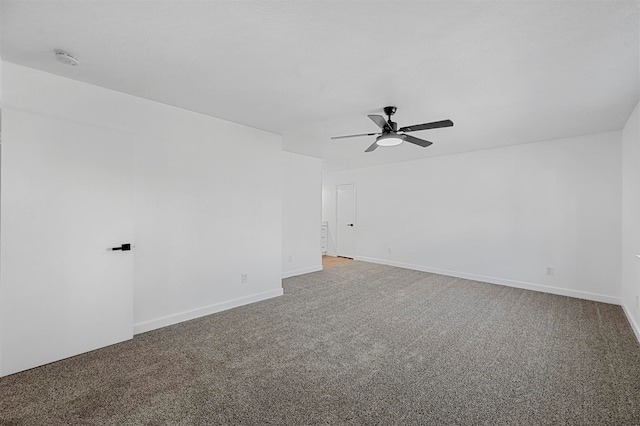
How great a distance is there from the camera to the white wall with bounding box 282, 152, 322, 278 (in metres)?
5.54

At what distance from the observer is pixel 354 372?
90.1 inches

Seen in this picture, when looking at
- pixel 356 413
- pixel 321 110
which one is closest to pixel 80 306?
pixel 356 413

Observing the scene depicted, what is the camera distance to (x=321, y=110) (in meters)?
3.27

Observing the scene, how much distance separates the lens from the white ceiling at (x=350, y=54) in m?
1.66

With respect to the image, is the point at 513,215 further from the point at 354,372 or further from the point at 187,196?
the point at 187,196

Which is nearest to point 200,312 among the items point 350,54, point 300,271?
point 300,271

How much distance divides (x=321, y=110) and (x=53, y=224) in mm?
2839

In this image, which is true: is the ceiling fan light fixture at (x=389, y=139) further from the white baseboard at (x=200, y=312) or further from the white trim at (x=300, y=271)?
the white trim at (x=300, y=271)

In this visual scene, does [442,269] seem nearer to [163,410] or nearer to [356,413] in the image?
[356,413]

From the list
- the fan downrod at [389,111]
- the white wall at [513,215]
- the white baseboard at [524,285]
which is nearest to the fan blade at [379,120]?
the fan downrod at [389,111]

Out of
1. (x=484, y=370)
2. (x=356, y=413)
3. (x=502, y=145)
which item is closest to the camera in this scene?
(x=356, y=413)

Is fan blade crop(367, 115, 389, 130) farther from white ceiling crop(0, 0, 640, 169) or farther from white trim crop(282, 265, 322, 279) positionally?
white trim crop(282, 265, 322, 279)

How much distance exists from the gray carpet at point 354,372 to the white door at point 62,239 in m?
0.26

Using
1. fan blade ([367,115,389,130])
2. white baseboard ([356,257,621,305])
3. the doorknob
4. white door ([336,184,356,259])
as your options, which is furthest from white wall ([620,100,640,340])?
the doorknob
